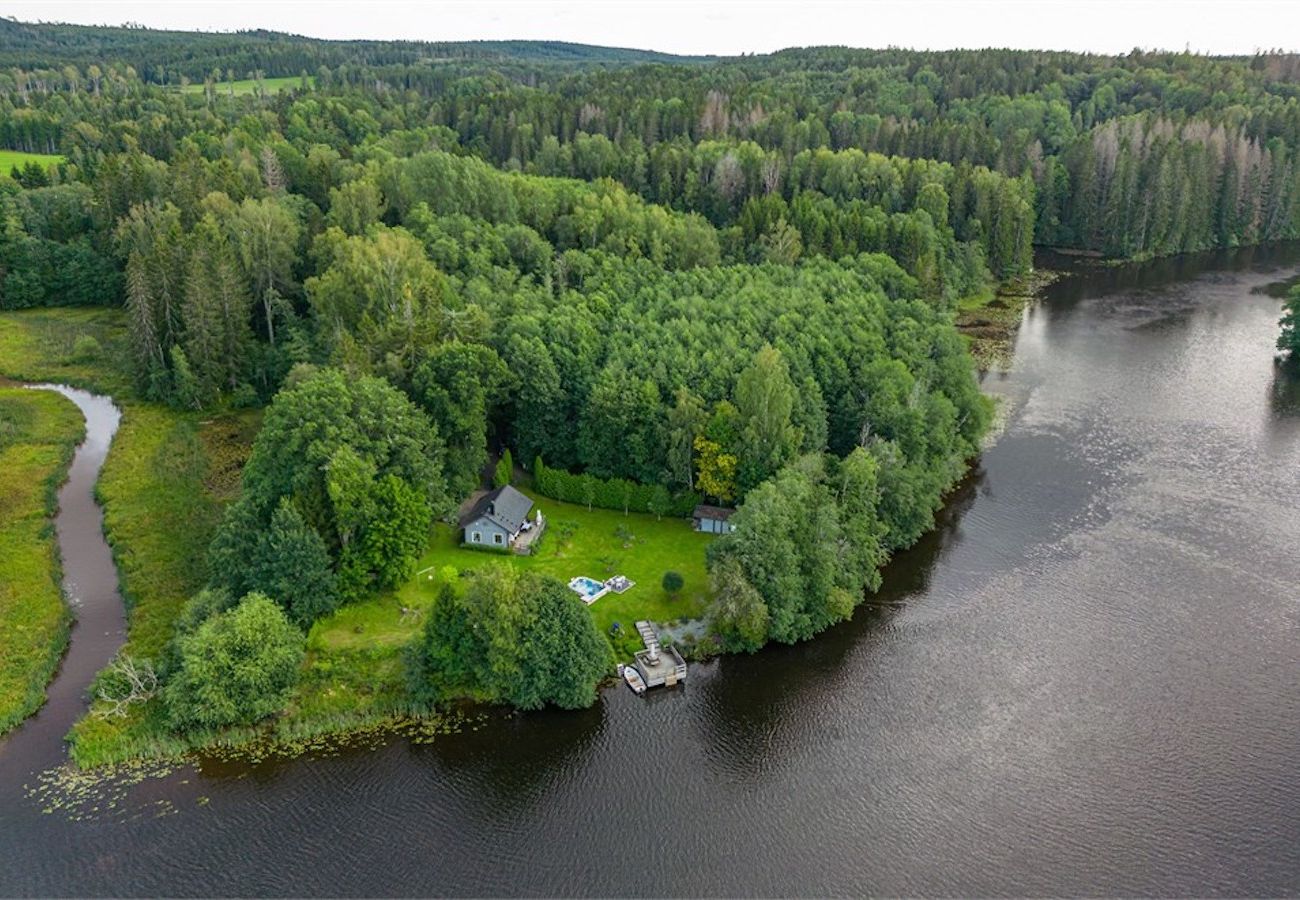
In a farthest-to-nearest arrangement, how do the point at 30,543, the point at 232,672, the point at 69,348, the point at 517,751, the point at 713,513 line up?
the point at 69,348 → the point at 713,513 → the point at 30,543 → the point at 517,751 → the point at 232,672

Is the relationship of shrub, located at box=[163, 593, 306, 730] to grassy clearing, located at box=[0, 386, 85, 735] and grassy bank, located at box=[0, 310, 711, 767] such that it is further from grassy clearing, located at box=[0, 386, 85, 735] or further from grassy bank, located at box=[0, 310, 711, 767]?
grassy clearing, located at box=[0, 386, 85, 735]

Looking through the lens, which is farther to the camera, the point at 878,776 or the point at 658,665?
the point at 658,665

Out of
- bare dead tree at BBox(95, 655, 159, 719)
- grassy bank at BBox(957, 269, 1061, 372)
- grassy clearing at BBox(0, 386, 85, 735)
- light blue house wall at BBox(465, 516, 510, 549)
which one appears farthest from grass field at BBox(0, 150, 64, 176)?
grassy bank at BBox(957, 269, 1061, 372)

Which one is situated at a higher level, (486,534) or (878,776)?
(486,534)

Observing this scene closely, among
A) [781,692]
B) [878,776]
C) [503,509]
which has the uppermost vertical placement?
[503,509]

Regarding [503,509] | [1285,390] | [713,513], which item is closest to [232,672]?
[503,509]

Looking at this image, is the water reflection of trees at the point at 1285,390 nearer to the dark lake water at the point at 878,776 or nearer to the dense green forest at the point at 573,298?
the dark lake water at the point at 878,776

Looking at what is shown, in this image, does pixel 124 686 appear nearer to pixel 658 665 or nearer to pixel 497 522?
pixel 497 522

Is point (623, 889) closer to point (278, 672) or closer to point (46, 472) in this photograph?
point (278, 672)
